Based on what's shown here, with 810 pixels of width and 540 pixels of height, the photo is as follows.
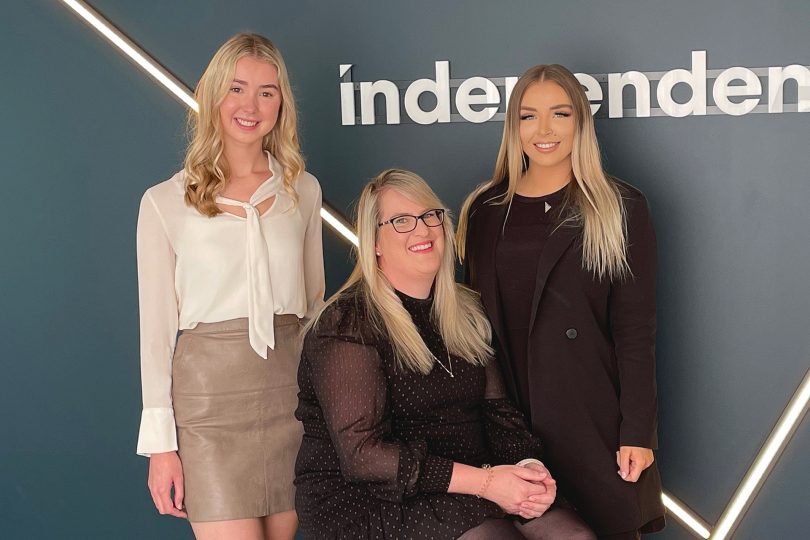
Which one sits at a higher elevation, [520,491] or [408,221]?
[408,221]

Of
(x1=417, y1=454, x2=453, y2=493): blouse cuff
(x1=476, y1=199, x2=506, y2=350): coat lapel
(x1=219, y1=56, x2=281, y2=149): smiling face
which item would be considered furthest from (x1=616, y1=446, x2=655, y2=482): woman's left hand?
(x1=219, y1=56, x2=281, y2=149): smiling face

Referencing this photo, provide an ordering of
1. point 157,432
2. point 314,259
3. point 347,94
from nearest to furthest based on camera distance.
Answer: point 157,432 < point 314,259 < point 347,94

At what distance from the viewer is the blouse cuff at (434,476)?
7.04ft

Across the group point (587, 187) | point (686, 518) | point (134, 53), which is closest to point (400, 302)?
point (587, 187)

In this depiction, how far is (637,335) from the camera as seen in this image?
96.6 inches

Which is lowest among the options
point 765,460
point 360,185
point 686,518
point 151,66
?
point 686,518

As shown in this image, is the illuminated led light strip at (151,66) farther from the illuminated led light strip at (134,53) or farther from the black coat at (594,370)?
the black coat at (594,370)

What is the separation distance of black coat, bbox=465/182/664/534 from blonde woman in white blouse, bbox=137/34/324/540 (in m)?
0.62

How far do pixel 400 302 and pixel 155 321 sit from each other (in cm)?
62

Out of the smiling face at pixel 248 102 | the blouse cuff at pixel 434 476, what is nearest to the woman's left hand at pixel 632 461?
the blouse cuff at pixel 434 476

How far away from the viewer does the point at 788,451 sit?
3.03 m

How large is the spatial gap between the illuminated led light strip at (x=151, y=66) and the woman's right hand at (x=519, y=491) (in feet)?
4.19

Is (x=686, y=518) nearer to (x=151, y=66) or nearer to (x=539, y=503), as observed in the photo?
(x=539, y=503)

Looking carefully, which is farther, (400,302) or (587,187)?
(587,187)
